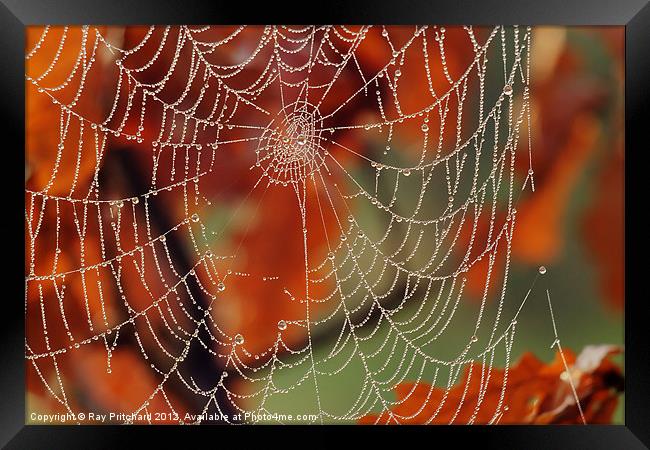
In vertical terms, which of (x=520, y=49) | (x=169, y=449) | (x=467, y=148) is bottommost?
(x=169, y=449)

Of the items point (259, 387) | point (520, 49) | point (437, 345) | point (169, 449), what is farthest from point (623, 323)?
point (169, 449)

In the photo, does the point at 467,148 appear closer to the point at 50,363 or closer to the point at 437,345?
the point at 437,345
